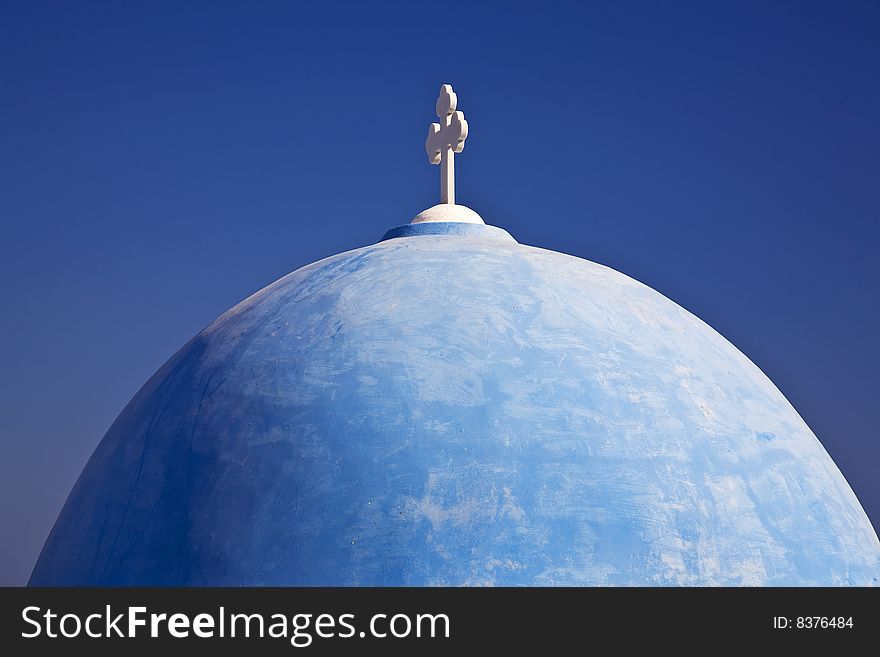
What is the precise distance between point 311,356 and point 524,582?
1.71 meters

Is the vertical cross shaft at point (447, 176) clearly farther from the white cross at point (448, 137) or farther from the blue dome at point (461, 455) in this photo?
the blue dome at point (461, 455)

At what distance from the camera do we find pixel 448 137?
9.16 metres

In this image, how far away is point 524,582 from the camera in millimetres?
6352

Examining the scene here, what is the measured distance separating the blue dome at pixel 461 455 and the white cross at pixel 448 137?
116cm

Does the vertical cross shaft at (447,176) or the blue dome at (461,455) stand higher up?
the vertical cross shaft at (447,176)

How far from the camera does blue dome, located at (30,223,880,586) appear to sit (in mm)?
6500

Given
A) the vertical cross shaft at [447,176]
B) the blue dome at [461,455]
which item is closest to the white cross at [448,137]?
the vertical cross shaft at [447,176]

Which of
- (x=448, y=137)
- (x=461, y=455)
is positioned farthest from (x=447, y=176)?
(x=461, y=455)

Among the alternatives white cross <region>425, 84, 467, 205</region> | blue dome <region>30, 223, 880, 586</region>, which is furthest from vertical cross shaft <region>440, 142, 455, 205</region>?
blue dome <region>30, 223, 880, 586</region>

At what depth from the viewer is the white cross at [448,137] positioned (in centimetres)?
907

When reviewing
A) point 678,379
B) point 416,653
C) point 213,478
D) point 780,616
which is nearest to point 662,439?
point 678,379

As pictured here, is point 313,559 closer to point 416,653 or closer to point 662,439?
point 416,653

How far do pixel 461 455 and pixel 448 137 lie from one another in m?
3.16

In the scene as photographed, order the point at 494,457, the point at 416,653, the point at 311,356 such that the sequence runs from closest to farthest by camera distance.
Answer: the point at 416,653 < the point at 494,457 < the point at 311,356
